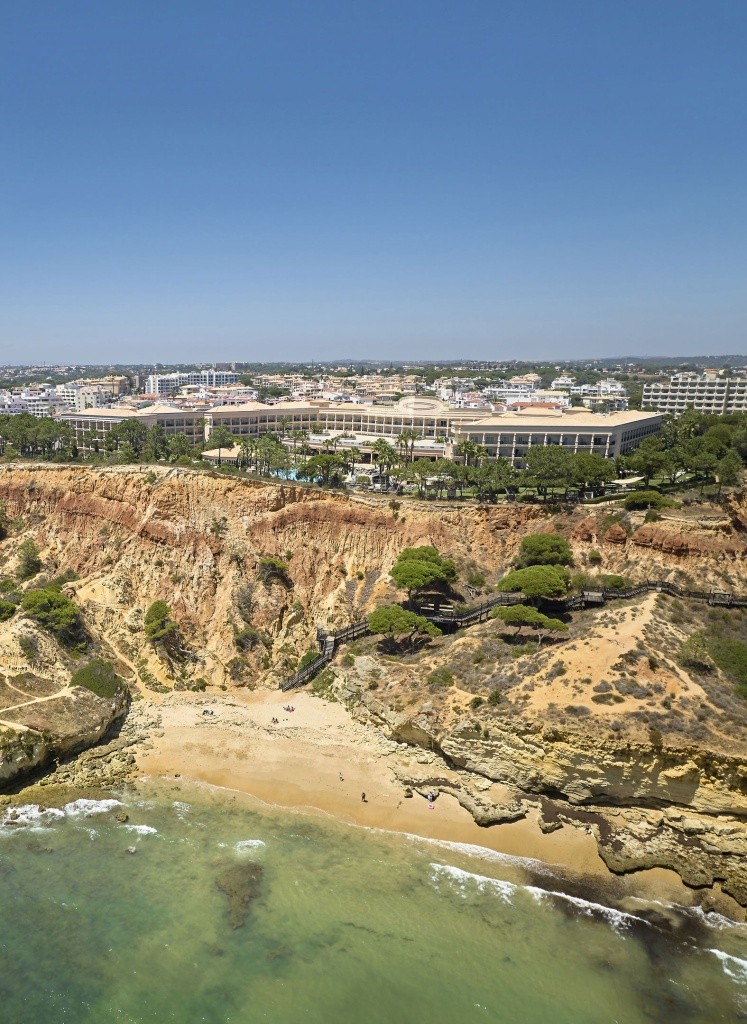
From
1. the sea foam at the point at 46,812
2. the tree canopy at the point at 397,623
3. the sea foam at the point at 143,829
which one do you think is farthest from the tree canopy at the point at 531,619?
the sea foam at the point at 46,812

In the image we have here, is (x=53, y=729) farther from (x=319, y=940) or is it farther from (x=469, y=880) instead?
(x=469, y=880)

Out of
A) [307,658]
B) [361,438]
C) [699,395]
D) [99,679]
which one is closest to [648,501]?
[307,658]

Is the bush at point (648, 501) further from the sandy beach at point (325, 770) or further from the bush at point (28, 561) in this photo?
the bush at point (28, 561)

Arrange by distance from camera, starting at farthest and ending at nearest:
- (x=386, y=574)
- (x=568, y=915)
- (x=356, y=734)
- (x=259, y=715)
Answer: (x=386, y=574) < (x=259, y=715) < (x=356, y=734) < (x=568, y=915)

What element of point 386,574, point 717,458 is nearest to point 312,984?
point 386,574

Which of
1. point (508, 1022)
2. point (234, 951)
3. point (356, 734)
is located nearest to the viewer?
point (508, 1022)

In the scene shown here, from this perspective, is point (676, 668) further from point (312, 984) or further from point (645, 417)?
point (645, 417)
